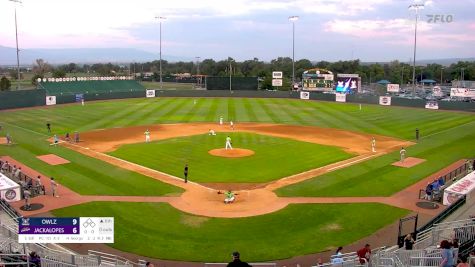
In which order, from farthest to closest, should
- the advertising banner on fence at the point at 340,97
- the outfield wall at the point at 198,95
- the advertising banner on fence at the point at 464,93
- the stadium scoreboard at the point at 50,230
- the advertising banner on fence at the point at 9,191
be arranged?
the advertising banner on fence at the point at 340,97 < the advertising banner on fence at the point at 464,93 < the outfield wall at the point at 198,95 < the advertising banner on fence at the point at 9,191 < the stadium scoreboard at the point at 50,230

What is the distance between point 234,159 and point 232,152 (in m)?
2.46

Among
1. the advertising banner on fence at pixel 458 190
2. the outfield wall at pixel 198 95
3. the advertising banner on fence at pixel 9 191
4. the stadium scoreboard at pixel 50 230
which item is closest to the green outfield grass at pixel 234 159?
the advertising banner on fence at pixel 9 191

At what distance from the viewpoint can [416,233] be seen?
1852 centimetres

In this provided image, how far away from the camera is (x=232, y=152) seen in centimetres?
3700

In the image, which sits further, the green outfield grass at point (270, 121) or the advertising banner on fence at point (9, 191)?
the green outfield grass at point (270, 121)

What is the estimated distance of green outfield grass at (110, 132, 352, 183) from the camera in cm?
3045

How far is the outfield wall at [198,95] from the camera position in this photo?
7025 cm

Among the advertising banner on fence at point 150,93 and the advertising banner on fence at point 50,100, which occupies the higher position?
the advertising banner on fence at point 150,93

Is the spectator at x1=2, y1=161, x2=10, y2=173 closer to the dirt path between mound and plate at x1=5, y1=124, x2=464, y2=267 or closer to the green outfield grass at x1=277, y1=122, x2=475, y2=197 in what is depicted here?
the dirt path between mound and plate at x1=5, y1=124, x2=464, y2=267

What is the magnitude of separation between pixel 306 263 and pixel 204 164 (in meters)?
16.6

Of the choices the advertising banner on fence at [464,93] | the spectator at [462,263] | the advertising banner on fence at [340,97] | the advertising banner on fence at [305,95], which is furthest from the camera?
the advertising banner on fence at [305,95]

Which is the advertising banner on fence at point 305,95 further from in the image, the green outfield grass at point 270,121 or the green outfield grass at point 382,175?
the green outfield grass at point 382,175

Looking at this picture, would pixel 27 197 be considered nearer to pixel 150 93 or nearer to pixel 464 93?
pixel 150 93

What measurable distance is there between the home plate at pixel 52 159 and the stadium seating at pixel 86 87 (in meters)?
54.8
